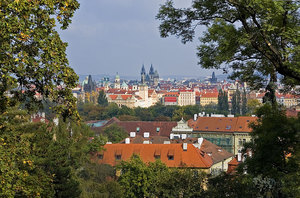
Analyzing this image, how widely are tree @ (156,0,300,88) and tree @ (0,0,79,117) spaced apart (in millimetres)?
2501

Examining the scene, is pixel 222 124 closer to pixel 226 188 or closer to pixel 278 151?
pixel 226 188

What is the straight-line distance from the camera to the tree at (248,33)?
835cm

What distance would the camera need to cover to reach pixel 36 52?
7.40 metres

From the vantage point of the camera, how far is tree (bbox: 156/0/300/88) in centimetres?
835

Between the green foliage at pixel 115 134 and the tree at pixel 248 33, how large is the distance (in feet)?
164

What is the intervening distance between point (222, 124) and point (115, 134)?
1425cm

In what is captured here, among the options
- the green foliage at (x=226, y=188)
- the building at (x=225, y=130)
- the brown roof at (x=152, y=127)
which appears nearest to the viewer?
the green foliage at (x=226, y=188)

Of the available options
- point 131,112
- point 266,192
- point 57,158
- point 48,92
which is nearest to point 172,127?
point 131,112

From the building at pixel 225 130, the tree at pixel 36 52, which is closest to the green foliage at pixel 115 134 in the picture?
the building at pixel 225 130

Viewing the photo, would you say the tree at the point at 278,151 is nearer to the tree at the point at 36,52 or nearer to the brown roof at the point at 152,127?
the tree at the point at 36,52

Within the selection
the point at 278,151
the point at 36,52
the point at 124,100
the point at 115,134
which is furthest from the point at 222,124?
the point at 124,100

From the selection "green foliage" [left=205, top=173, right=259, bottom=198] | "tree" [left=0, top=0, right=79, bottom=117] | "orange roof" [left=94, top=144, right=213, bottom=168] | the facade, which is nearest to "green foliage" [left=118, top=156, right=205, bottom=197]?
"green foliage" [left=205, top=173, right=259, bottom=198]

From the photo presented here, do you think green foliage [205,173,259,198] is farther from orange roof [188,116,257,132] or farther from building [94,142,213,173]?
orange roof [188,116,257,132]

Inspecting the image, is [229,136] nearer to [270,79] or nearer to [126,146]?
[126,146]
